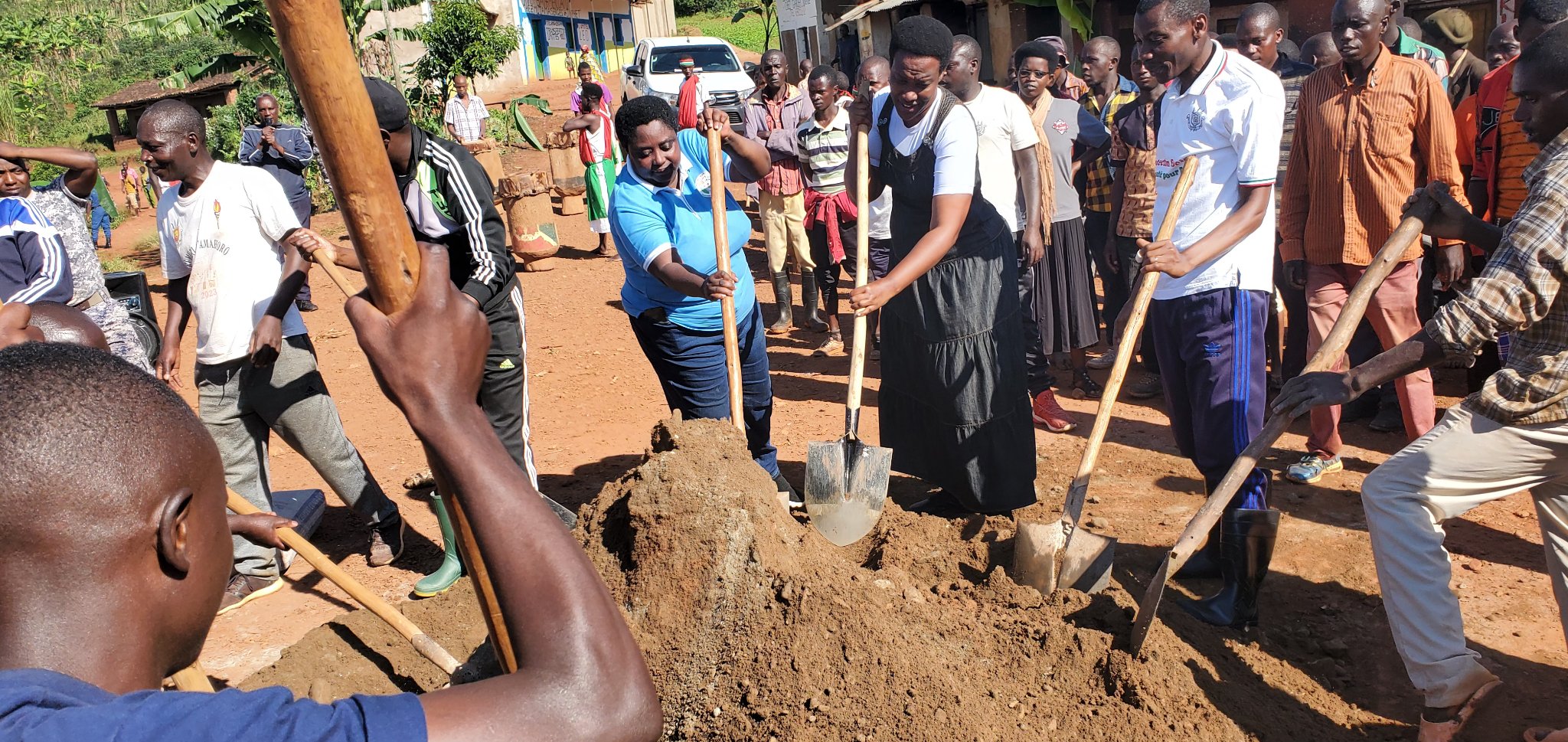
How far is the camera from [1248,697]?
3.20 m

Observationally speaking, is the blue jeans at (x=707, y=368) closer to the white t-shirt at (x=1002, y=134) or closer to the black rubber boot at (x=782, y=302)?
the white t-shirt at (x=1002, y=134)

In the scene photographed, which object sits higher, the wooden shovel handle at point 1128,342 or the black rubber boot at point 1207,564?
the wooden shovel handle at point 1128,342

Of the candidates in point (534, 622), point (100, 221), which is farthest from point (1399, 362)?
point (100, 221)

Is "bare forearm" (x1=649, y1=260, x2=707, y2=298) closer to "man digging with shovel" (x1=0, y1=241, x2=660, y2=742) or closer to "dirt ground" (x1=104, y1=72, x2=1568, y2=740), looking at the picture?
"dirt ground" (x1=104, y1=72, x2=1568, y2=740)

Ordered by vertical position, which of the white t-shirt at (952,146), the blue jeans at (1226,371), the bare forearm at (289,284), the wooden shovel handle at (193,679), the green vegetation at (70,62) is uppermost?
the green vegetation at (70,62)

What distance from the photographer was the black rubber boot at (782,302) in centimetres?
874

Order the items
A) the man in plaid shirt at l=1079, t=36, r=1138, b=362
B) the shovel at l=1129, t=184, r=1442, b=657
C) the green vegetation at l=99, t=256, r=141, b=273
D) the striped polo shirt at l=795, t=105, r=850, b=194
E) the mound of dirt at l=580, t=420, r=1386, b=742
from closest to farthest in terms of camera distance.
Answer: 1. the mound of dirt at l=580, t=420, r=1386, b=742
2. the shovel at l=1129, t=184, r=1442, b=657
3. the man in plaid shirt at l=1079, t=36, r=1138, b=362
4. the striped polo shirt at l=795, t=105, r=850, b=194
5. the green vegetation at l=99, t=256, r=141, b=273

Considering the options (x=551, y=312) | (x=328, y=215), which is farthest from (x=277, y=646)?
(x=328, y=215)

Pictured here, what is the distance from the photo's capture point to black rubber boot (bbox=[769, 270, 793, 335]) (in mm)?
8742

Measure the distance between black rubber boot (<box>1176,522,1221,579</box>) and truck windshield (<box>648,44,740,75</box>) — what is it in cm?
1701

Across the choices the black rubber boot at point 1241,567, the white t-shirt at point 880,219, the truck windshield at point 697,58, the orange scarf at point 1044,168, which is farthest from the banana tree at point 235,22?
the black rubber boot at point 1241,567

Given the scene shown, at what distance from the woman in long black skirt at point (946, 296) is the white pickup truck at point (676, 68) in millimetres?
14555

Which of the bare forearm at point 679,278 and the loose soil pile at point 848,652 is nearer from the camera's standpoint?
the loose soil pile at point 848,652

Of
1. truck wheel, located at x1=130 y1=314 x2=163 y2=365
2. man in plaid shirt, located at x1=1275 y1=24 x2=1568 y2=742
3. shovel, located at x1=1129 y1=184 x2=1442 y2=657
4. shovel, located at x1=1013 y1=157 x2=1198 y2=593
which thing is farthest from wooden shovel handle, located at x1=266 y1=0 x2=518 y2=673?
truck wheel, located at x1=130 y1=314 x2=163 y2=365
